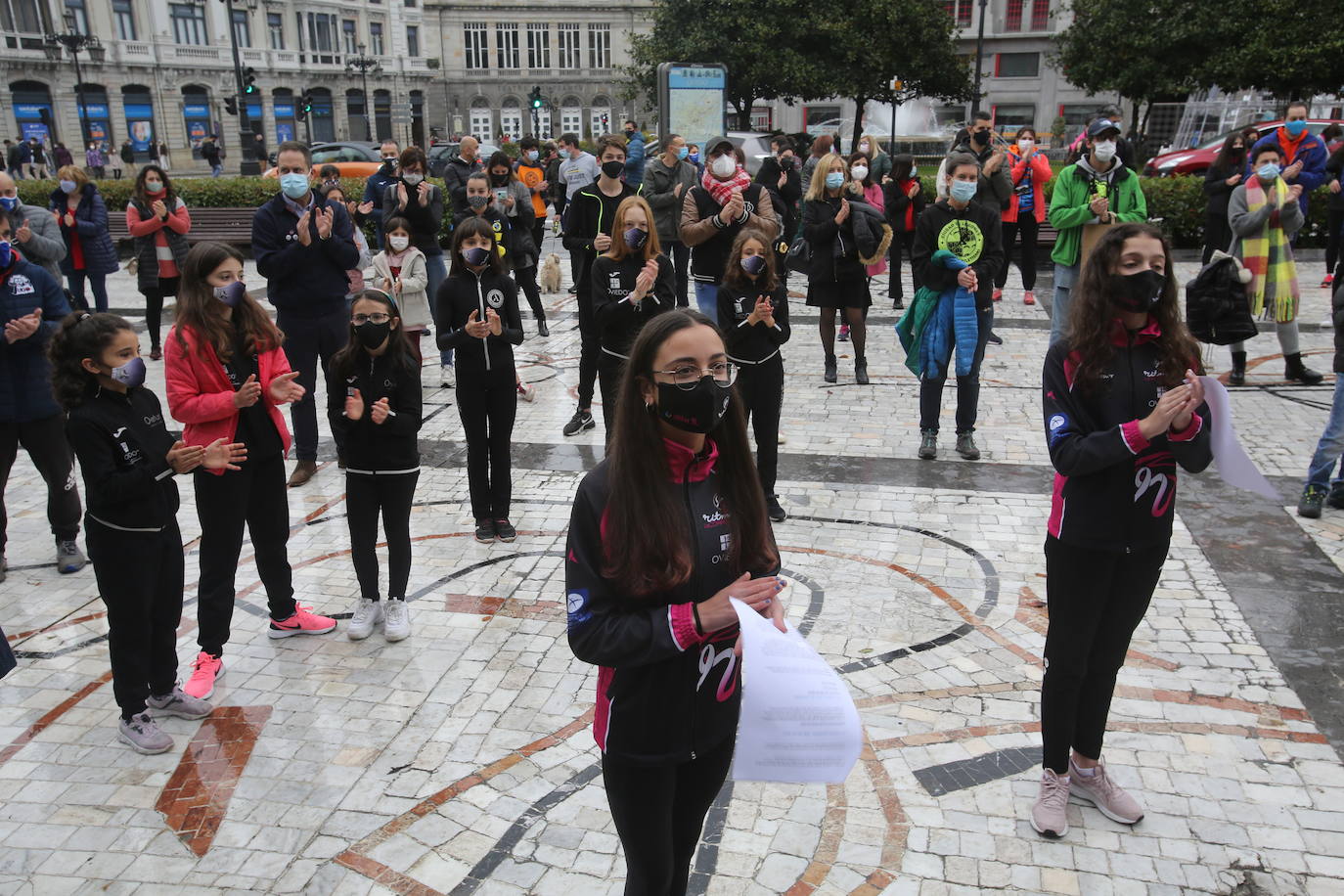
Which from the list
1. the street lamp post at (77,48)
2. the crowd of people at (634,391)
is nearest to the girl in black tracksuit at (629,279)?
the crowd of people at (634,391)

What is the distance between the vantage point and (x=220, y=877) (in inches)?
142

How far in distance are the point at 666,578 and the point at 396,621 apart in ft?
10.4

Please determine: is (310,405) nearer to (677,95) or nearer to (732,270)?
(732,270)

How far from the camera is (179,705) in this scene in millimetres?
4613

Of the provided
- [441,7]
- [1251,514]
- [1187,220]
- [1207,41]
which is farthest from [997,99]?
[1251,514]

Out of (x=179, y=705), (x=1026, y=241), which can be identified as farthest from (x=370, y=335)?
(x=1026, y=241)

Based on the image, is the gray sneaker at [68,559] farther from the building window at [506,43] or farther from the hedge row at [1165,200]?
the building window at [506,43]

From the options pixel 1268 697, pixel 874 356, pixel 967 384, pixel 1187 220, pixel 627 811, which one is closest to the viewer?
pixel 627 811

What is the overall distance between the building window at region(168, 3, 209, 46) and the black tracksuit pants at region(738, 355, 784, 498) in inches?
2509

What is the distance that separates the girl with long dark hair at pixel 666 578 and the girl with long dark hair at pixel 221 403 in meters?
2.76

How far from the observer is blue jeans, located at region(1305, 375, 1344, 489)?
633 cm

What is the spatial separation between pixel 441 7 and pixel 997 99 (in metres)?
41.2

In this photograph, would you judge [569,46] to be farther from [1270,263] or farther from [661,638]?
[661,638]

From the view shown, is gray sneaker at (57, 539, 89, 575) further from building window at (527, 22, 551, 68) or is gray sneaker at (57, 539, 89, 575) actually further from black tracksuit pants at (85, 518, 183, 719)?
building window at (527, 22, 551, 68)
